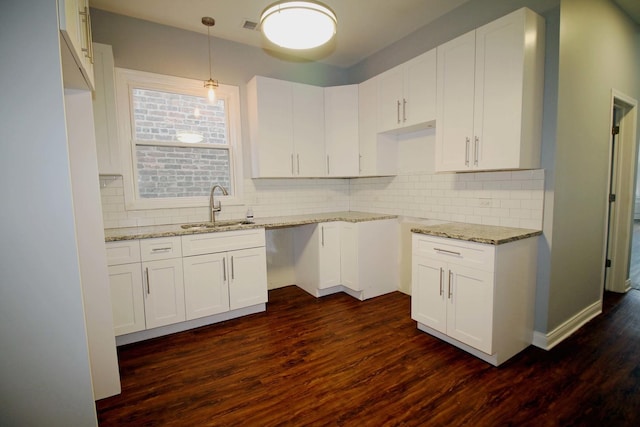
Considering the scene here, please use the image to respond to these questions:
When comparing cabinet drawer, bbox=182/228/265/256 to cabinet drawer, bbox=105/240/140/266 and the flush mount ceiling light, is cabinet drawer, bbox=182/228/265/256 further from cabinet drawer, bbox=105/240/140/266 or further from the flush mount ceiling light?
the flush mount ceiling light

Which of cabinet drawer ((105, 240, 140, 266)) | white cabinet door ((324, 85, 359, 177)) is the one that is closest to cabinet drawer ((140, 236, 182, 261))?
cabinet drawer ((105, 240, 140, 266))

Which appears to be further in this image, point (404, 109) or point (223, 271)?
point (404, 109)

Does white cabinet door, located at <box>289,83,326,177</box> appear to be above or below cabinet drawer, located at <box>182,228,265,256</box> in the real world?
above

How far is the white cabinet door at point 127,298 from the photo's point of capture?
238cm

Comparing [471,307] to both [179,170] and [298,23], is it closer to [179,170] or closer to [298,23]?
[298,23]

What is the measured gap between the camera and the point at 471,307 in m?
2.17

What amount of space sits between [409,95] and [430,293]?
6.33ft

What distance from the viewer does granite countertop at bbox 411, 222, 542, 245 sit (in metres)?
2.05

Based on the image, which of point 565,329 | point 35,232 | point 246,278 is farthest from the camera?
point 246,278

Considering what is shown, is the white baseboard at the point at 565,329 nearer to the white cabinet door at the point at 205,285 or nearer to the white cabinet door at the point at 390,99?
the white cabinet door at the point at 390,99

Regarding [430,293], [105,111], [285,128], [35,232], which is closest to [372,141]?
[285,128]

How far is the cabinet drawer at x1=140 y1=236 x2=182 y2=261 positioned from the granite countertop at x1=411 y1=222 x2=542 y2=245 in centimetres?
208

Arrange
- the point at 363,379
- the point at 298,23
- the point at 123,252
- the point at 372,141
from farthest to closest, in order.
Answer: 1. the point at 372,141
2. the point at 123,252
3. the point at 363,379
4. the point at 298,23

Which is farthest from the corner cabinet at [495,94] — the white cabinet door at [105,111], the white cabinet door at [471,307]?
the white cabinet door at [105,111]
